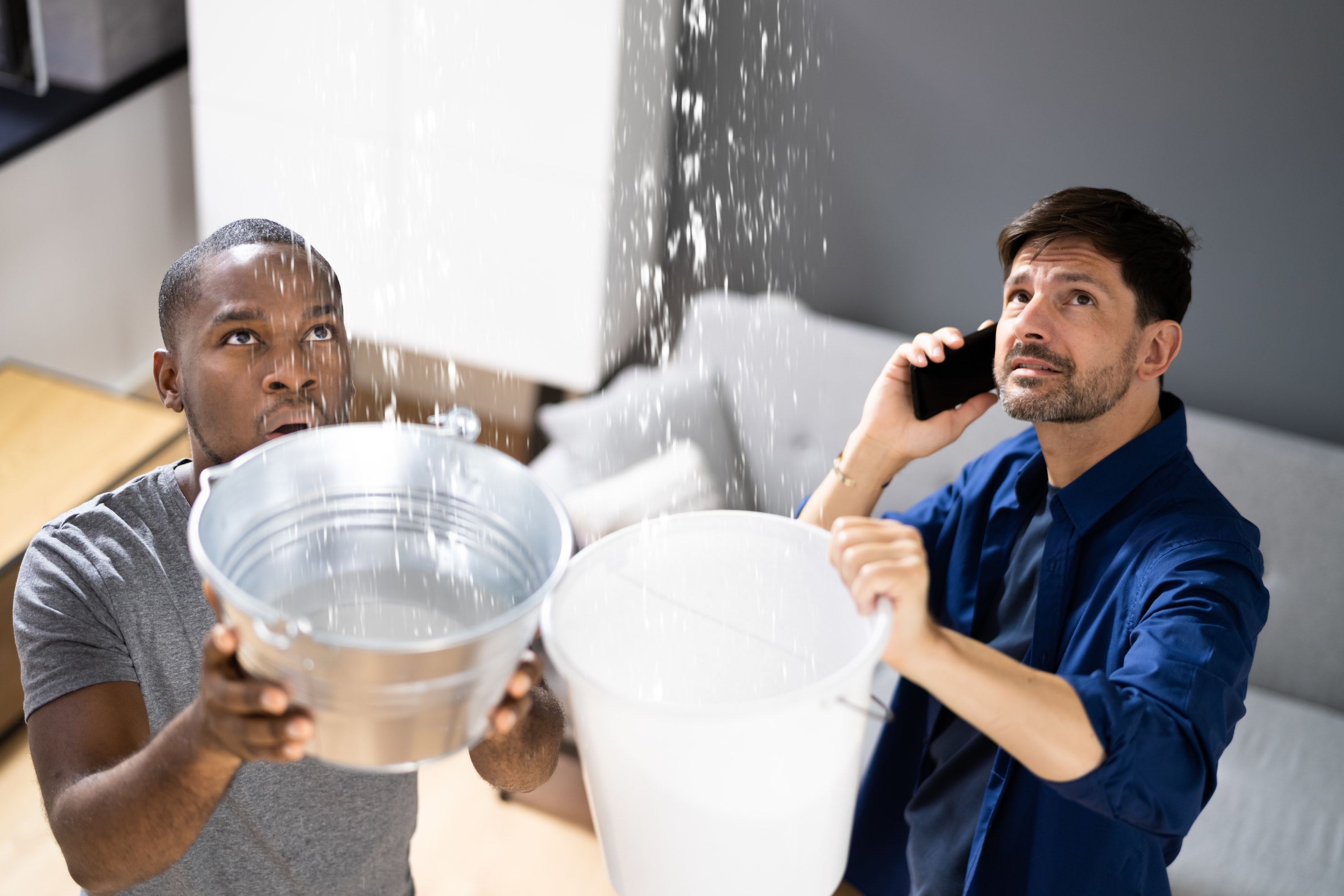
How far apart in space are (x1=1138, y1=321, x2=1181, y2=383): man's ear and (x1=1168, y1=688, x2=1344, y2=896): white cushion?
1004 mm

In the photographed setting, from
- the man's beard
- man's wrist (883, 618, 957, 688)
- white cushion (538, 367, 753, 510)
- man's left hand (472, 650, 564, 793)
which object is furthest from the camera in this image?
white cushion (538, 367, 753, 510)

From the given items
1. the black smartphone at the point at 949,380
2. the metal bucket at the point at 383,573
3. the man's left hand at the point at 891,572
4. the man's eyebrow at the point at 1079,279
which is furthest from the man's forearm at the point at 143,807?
the man's eyebrow at the point at 1079,279

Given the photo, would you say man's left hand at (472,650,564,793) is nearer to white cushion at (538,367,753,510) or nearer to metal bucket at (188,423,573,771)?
metal bucket at (188,423,573,771)

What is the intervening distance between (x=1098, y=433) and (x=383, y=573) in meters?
0.84

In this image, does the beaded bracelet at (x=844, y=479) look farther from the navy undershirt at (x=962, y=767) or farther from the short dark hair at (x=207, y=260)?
the short dark hair at (x=207, y=260)

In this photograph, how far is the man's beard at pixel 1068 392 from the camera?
1.29m

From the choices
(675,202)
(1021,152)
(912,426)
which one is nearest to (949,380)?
(912,426)

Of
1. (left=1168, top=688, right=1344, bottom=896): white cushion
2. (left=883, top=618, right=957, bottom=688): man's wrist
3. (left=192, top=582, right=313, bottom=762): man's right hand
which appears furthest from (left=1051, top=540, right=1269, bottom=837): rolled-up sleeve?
(left=1168, top=688, right=1344, bottom=896): white cushion

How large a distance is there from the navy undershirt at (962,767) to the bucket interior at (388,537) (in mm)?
760

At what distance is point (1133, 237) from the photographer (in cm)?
133

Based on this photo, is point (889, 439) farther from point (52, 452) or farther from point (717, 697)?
point (52, 452)

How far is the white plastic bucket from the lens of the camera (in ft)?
2.52

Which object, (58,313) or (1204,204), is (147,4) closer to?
(58,313)

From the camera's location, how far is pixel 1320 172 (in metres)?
2.35
